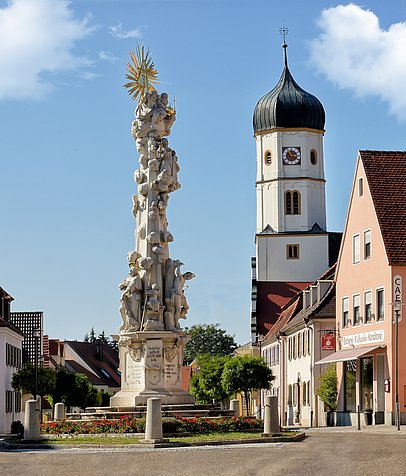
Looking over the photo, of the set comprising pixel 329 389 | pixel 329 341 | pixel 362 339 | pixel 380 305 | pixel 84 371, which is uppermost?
pixel 380 305

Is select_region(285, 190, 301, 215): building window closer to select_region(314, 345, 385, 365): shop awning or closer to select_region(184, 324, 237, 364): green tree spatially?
select_region(314, 345, 385, 365): shop awning

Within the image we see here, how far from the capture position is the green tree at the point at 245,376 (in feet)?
243

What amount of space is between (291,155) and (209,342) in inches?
2650

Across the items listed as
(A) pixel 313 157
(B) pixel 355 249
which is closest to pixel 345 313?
(B) pixel 355 249

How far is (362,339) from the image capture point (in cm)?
5650

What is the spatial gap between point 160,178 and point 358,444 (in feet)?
39.2

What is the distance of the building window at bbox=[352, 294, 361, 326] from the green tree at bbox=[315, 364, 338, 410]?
395 cm

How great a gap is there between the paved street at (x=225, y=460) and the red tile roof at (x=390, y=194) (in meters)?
22.7

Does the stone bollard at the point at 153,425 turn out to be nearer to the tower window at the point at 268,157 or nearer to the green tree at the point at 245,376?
the green tree at the point at 245,376

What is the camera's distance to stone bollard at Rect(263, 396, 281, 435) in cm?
3338

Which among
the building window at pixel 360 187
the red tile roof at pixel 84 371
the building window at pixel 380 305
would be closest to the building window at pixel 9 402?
the building window at pixel 360 187

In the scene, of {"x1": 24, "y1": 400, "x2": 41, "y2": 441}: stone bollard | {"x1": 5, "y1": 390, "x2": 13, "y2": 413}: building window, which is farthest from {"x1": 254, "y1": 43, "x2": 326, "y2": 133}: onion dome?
{"x1": 24, "y1": 400, "x2": 41, "y2": 441}: stone bollard

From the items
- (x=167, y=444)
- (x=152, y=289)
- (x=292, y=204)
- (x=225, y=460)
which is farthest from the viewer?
(x=292, y=204)

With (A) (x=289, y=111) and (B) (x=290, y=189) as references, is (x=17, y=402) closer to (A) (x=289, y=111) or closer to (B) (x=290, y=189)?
(B) (x=290, y=189)
